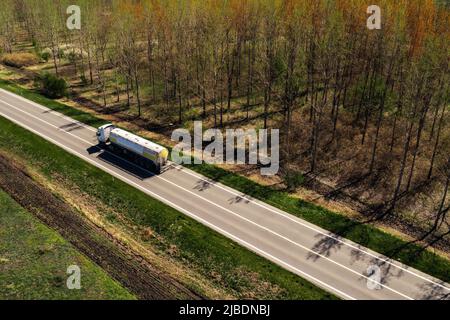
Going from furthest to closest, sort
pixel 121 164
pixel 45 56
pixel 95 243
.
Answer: pixel 45 56
pixel 121 164
pixel 95 243

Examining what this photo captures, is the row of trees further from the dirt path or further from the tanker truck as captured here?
the dirt path

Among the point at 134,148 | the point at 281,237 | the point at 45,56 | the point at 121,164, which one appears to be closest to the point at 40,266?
the point at 121,164

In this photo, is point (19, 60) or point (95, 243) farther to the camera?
point (19, 60)

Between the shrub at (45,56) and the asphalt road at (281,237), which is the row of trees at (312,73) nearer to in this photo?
the asphalt road at (281,237)

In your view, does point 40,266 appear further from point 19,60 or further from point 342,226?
point 19,60

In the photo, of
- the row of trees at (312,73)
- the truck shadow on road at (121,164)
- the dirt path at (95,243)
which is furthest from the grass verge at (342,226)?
the dirt path at (95,243)
